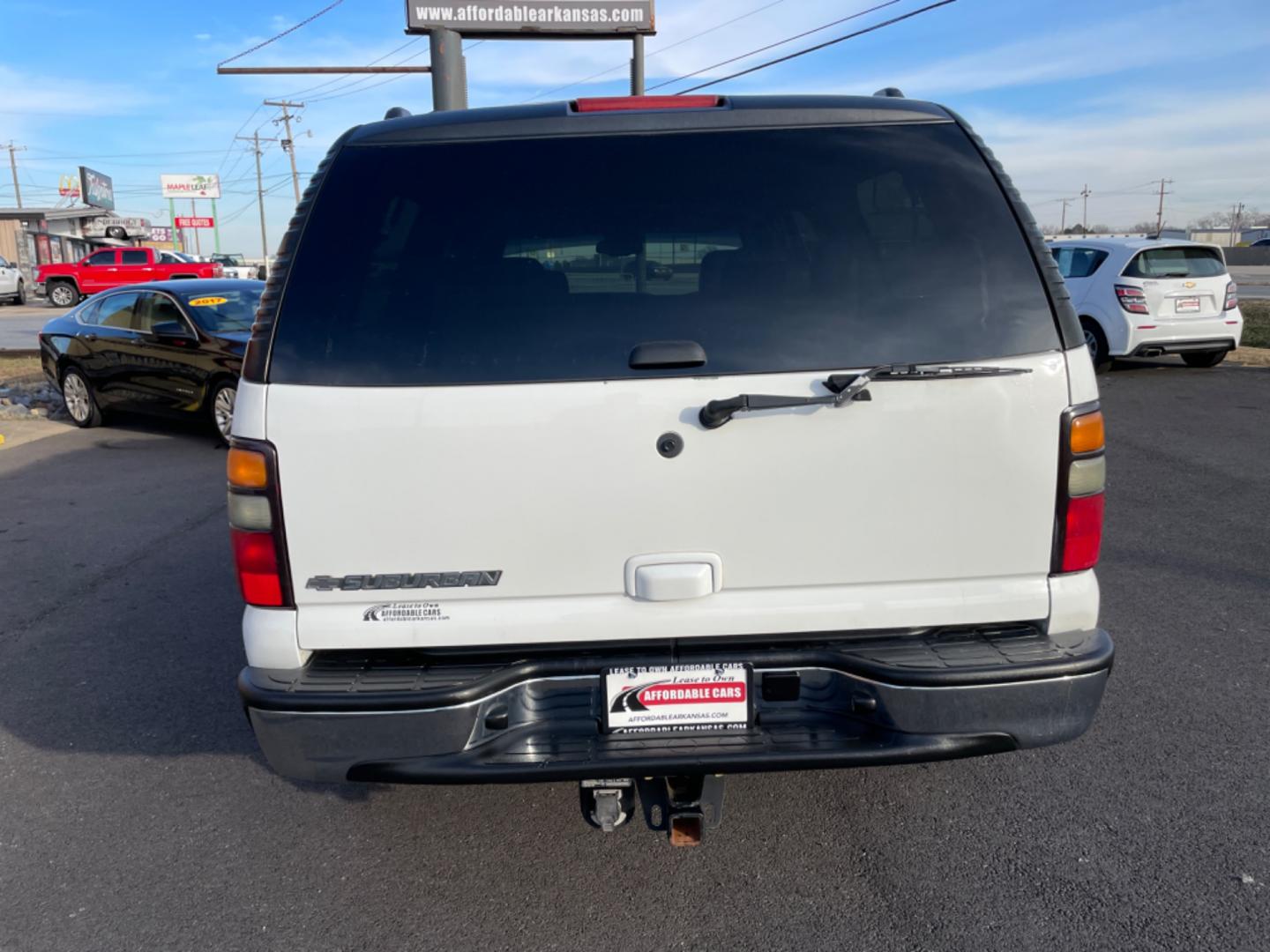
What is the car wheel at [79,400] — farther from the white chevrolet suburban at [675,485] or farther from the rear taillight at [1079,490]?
the rear taillight at [1079,490]

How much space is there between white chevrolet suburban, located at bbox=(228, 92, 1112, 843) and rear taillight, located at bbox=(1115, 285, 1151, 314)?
11367 mm

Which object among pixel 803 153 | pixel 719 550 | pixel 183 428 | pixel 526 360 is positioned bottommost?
pixel 183 428

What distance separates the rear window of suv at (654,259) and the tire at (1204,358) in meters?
12.5

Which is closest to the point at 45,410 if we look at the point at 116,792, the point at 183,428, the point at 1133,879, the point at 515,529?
the point at 183,428

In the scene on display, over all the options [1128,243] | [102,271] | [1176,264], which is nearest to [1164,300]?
[1176,264]

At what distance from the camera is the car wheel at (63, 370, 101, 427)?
11.3 metres

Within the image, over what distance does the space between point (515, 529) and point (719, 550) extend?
500mm

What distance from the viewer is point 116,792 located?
3537mm

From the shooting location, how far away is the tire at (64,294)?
112ft

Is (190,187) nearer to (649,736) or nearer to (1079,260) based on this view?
(1079,260)

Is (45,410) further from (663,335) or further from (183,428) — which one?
(663,335)

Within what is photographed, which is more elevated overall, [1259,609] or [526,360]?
[526,360]

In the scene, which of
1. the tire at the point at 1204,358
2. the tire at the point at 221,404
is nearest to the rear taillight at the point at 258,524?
the tire at the point at 221,404

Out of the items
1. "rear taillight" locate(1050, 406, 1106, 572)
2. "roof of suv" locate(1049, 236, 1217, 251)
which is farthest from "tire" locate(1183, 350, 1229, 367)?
"rear taillight" locate(1050, 406, 1106, 572)
